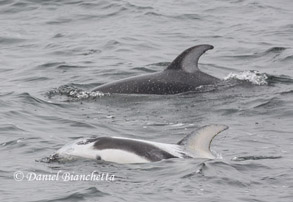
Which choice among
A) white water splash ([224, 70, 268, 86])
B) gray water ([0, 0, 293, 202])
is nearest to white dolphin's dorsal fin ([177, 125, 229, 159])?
gray water ([0, 0, 293, 202])

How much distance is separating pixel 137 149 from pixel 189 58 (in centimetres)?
535

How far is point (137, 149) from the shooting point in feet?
35.3

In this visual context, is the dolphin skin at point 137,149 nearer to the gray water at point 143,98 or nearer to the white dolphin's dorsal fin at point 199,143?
the white dolphin's dorsal fin at point 199,143

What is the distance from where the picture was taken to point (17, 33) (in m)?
23.6

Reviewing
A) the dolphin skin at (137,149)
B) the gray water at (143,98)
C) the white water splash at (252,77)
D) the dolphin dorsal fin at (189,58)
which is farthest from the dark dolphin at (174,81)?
the dolphin skin at (137,149)

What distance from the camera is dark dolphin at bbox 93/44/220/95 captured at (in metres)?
16.0

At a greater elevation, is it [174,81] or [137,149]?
[137,149]

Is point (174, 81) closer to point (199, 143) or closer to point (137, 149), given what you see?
point (199, 143)

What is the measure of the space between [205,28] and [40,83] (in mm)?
7155

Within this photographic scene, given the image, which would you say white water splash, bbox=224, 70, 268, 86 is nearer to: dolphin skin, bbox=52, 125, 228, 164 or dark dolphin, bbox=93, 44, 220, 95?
dark dolphin, bbox=93, 44, 220, 95

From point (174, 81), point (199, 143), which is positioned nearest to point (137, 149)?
point (199, 143)

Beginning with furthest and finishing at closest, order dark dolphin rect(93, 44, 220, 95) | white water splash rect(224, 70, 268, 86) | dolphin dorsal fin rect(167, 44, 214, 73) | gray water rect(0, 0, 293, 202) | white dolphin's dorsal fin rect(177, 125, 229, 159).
→ 1. white water splash rect(224, 70, 268, 86)
2. dark dolphin rect(93, 44, 220, 95)
3. dolphin dorsal fin rect(167, 44, 214, 73)
4. white dolphin's dorsal fin rect(177, 125, 229, 159)
5. gray water rect(0, 0, 293, 202)

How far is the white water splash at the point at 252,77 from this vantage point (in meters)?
16.8

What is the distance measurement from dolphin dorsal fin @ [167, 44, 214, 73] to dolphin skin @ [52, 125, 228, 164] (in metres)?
4.79
